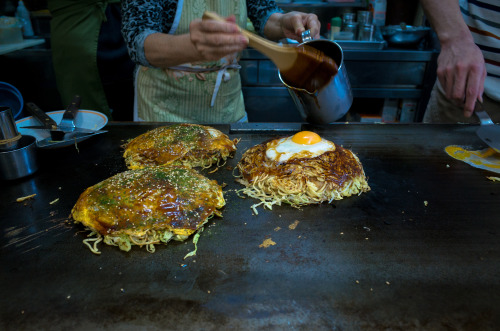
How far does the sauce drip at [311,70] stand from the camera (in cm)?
262

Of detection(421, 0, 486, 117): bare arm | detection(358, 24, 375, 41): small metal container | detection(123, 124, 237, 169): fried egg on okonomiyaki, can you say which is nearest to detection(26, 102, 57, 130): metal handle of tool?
detection(123, 124, 237, 169): fried egg on okonomiyaki

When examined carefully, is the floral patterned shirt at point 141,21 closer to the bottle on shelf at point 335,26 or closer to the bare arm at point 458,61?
the bare arm at point 458,61

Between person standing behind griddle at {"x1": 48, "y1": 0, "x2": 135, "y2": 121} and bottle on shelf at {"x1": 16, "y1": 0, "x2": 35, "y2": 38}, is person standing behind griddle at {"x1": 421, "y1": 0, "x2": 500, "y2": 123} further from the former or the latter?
bottle on shelf at {"x1": 16, "y1": 0, "x2": 35, "y2": 38}

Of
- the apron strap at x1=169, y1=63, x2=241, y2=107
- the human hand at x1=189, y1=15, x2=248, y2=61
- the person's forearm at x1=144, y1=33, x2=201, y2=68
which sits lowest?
the apron strap at x1=169, y1=63, x2=241, y2=107

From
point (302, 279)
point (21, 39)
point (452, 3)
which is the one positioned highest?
point (452, 3)

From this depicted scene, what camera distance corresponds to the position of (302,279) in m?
1.80

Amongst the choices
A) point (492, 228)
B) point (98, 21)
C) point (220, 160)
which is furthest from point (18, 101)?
point (492, 228)

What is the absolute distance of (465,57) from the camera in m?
2.62

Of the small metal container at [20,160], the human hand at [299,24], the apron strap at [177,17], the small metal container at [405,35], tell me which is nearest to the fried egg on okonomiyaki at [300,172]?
the human hand at [299,24]

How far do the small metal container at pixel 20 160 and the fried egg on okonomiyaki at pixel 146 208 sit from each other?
67 cm

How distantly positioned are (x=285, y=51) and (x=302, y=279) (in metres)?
1.54

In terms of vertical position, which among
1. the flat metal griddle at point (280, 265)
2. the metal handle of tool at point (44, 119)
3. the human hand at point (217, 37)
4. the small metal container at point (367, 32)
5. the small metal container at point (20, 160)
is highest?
the human hand at point (217, 37)

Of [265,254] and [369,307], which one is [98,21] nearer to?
[265,254]

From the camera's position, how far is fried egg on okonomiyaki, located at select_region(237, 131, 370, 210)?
2.47m
